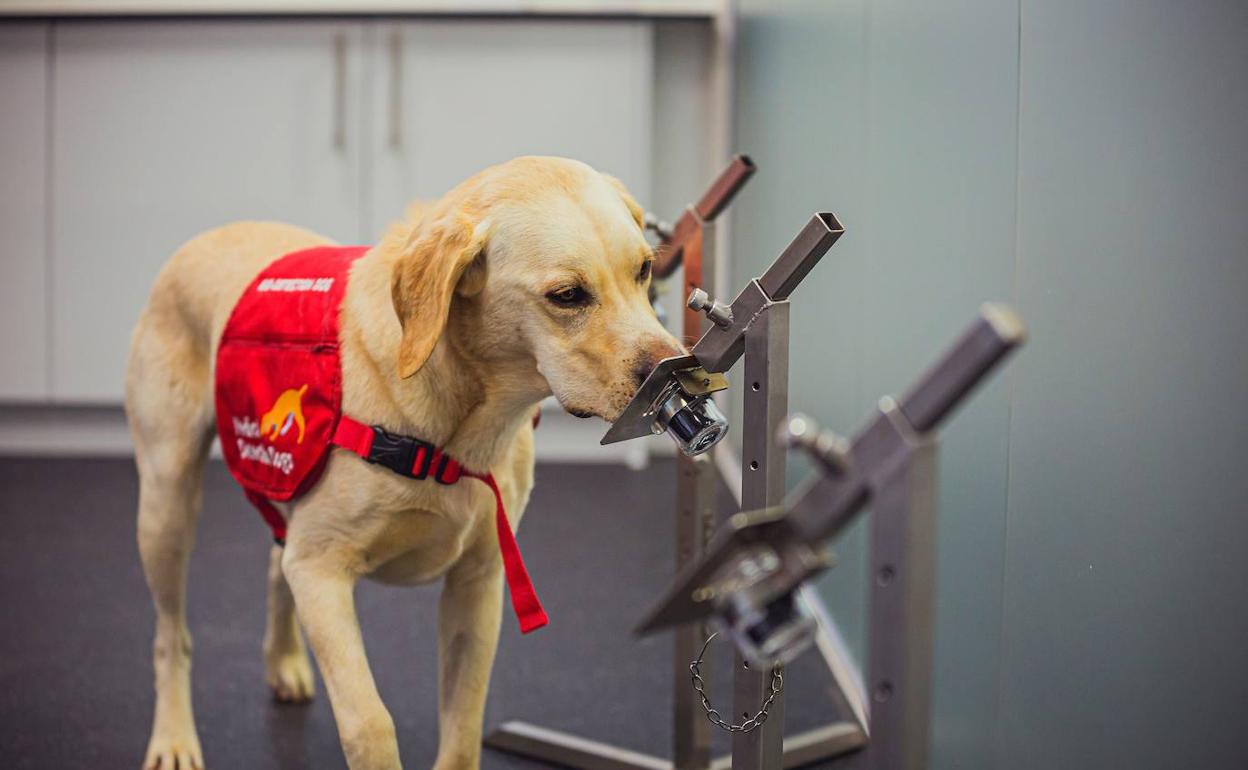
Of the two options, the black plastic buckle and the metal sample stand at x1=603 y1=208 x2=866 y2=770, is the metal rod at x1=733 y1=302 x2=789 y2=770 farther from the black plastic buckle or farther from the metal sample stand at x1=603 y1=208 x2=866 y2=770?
the black plastic buckle

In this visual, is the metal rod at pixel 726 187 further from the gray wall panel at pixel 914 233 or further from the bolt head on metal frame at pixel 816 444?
the bolt head on metal frame at pixel 816 444

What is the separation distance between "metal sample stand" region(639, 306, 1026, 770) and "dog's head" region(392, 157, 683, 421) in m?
0.53

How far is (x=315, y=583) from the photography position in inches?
63.2

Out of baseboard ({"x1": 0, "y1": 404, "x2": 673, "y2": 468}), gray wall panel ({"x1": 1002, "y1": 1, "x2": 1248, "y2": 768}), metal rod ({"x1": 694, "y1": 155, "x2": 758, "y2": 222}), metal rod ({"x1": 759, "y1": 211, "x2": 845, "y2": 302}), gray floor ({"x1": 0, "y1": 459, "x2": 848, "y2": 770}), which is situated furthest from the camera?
baseboard ({"x1": 0, "y1": 404, "x2": 673, "y2": 468})

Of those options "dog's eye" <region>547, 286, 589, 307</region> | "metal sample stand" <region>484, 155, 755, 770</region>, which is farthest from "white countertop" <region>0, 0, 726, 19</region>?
"dog's eye" <region>547, 286, 589, 307</region>

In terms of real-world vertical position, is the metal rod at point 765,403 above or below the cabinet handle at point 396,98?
below

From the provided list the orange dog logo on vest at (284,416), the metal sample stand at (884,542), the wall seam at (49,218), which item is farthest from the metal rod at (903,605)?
the wall seam at (49,218)

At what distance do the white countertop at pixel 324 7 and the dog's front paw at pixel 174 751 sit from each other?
279cm

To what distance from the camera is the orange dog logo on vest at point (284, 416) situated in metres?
1.65

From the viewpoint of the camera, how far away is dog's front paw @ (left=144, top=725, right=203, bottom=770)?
2.04 metres

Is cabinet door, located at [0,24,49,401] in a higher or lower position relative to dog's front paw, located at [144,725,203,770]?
higher

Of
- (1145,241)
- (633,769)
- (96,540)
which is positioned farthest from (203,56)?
(1145,241)

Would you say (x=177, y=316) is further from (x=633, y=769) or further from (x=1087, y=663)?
(x=1087, y=663)

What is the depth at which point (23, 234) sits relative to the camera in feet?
14.6
